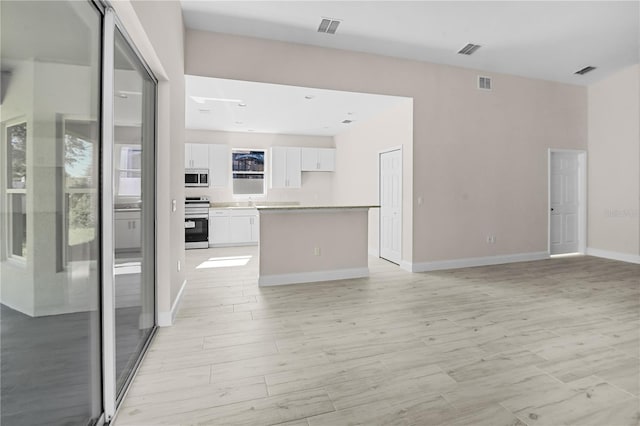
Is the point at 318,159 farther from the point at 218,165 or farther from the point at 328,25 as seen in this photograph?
the point at 328,25

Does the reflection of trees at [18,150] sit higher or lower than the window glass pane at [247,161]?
lower

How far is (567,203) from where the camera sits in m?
6.32

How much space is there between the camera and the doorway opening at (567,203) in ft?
20.4

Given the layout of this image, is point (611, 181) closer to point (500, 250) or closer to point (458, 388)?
point (500, 250)

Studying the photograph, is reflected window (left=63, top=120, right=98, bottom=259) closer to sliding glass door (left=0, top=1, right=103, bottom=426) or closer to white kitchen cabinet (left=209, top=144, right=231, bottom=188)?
sliding glass door (left=0, top=1, right=103, bottom=426)

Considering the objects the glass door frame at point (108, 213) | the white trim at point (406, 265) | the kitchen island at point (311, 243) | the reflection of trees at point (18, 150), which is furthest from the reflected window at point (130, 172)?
the white trim at point (406, 265)

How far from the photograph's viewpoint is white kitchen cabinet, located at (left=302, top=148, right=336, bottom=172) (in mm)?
8227

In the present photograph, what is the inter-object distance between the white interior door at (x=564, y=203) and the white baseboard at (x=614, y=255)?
250 mm

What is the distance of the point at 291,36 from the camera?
4.18 metres

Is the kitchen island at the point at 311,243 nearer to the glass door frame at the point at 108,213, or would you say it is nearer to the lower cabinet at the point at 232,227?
the glass door frame at the point at 108,213

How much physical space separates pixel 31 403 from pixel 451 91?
18.7ft

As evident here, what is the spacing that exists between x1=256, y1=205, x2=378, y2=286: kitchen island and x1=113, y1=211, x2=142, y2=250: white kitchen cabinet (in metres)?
1.97

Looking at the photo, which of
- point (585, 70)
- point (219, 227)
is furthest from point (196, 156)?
point (585, 70)

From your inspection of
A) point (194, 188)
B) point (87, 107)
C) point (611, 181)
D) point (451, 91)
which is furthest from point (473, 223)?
point (194, 188)
